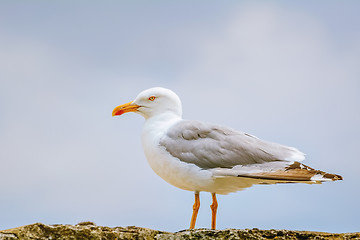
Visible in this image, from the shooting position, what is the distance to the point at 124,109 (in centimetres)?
952

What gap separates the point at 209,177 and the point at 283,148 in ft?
4.81

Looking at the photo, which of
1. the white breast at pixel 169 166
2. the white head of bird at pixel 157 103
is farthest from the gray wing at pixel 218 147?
the white head of bird at pixel 157 103

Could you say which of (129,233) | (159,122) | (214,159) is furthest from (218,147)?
(129,233)

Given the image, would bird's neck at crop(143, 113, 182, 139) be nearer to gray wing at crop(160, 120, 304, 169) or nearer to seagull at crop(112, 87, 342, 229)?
seagull at crop(112, 87, 342, 229)

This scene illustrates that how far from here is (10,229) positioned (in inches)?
232

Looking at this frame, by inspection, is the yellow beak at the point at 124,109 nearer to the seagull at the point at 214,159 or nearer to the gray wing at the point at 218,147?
the seagull at the point at 214,159

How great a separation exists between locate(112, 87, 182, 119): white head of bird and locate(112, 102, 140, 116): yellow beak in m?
0.02

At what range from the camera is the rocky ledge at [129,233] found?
571 centimetres

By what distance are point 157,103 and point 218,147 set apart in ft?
5.32

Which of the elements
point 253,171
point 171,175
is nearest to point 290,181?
point 253,171

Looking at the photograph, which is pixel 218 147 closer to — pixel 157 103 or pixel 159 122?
pixel 159 122

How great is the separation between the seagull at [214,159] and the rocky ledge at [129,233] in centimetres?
110

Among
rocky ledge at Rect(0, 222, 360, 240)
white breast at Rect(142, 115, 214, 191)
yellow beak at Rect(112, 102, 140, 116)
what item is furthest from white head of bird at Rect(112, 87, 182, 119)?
rocky ledge at Rect(0, 222, 360, 240)

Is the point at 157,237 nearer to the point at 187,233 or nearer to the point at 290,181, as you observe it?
the point at 187,233
